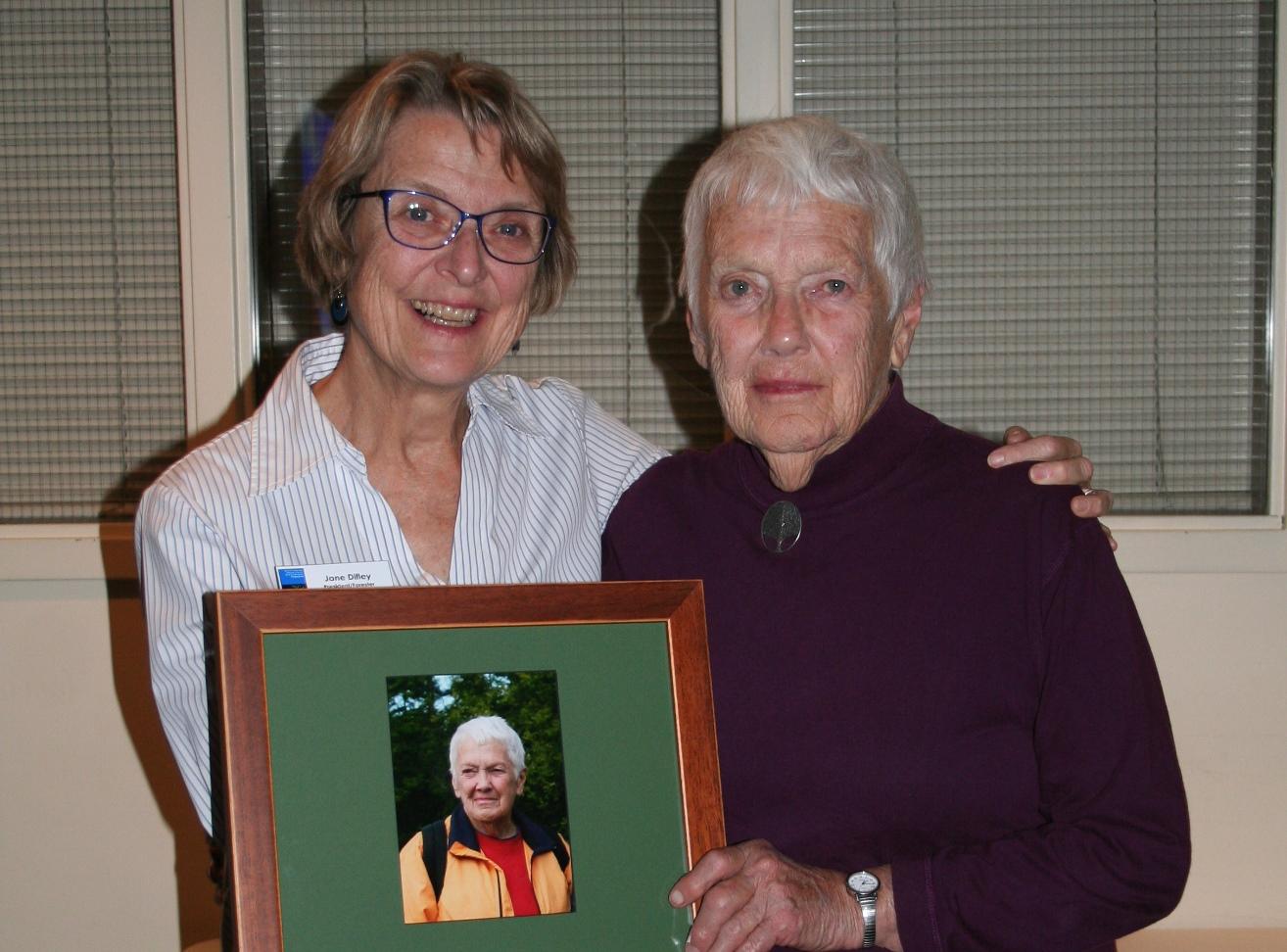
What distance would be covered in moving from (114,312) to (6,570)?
703 millimetres

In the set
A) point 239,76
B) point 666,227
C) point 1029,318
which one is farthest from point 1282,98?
point 239,76

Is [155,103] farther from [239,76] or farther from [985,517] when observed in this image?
[985,517]

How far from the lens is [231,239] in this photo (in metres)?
3.05

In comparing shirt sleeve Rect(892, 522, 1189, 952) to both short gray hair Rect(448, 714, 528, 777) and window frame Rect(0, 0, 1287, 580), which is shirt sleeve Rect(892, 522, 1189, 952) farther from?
window frame Rect(0, 0, 1287, 580)

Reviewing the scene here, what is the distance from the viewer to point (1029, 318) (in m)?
3.14

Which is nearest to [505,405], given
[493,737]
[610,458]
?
[610,458]

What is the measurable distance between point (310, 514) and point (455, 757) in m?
0.43

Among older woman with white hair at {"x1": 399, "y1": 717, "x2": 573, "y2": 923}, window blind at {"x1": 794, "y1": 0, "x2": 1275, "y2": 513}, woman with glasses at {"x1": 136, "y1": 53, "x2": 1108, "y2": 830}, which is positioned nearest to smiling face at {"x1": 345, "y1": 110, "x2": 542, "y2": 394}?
woman with glasses at {"x1": 136, "y1": 53, "x2": 1108, "y2": 830}

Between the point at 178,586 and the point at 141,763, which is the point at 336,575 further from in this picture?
the point at 141,763

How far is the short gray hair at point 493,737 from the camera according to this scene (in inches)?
52.5

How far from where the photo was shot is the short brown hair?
5.45ft

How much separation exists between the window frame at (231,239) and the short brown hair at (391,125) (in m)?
1.42

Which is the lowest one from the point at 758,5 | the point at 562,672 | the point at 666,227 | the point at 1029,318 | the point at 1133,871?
the point at 1133,871

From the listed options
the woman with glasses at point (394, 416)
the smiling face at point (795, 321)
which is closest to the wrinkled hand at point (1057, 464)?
the woman with glasses at point (394, 416)
